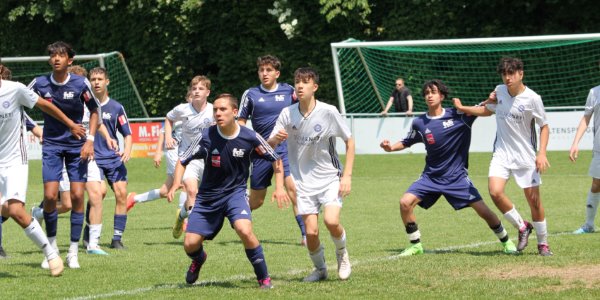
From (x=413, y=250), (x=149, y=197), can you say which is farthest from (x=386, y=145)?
(x=149, y=197)

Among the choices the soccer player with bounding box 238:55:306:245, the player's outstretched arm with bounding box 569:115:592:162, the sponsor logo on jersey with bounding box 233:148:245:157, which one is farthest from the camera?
the soccer player with bounding box 238:55:306:245

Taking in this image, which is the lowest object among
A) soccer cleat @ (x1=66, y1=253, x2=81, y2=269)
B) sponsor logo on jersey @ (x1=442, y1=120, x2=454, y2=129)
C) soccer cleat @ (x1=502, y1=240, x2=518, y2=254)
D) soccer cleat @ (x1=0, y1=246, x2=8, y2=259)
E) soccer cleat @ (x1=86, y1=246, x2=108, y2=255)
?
soccer cleat @ (x1=0, y1=246, x2=8, y2=259)

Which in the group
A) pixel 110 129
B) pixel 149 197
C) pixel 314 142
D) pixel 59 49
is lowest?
pixel 149 197

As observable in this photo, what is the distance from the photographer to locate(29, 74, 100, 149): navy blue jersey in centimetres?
1141

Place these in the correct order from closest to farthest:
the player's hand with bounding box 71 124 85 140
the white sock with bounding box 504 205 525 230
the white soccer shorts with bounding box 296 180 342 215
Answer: the white soccer shorts with bounding box 296 180 342 215
the player's hand with bounding box 71 124 85 140
the white sock with bounding box 504 205 525 230

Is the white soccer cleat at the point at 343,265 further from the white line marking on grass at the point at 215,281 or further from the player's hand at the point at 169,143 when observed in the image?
the player's hand at the point at 169,143

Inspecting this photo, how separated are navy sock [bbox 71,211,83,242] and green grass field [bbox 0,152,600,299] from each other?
0.28m

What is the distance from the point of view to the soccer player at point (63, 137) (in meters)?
11.4

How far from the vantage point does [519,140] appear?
11.6 metres

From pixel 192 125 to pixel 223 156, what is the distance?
14.1 ft

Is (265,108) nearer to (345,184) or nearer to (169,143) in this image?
(169,143)

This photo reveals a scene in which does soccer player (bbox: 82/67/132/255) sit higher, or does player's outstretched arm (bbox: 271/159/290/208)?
player's outstretched arm (bbox: 271/159/290/208)

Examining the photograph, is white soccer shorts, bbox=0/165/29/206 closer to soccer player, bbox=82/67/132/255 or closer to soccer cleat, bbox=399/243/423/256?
soccer player, bbox=82/67/132/255

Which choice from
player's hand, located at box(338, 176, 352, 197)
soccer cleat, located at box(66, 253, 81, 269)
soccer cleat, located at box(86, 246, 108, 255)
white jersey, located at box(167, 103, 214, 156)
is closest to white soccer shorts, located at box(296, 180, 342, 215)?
player's hand, located at box(338, 176, 352, 197)
